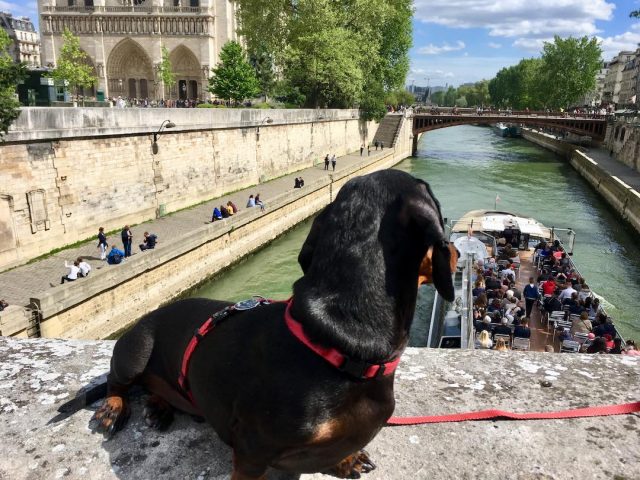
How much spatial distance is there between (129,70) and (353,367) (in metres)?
58.6

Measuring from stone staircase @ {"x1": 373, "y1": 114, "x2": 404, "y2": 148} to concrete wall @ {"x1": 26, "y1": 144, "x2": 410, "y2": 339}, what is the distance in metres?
28.3

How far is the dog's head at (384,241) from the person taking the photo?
5.45 feet

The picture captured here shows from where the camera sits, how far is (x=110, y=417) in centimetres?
229

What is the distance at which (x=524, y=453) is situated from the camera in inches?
86.1

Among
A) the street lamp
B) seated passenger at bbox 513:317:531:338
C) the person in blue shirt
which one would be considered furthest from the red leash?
the street lamp

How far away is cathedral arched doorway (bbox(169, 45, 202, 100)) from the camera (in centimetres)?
5253

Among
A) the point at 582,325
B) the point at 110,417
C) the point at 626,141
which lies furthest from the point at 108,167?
the point at 626,141

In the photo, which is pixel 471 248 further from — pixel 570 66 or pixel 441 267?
pixel 570 66

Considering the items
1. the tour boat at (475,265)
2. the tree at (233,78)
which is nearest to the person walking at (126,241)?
the tour boat at (475,265)

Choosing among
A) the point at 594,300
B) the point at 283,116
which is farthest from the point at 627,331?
the point at 283,116

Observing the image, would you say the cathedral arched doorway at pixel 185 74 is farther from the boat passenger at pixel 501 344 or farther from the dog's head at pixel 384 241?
the dog's head at pixel 384 241

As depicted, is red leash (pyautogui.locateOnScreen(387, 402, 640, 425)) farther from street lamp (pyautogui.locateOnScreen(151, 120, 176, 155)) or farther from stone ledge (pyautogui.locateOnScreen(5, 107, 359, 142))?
street lamp (pyautogui.locateOnScreen(151, 120, 176, 155))

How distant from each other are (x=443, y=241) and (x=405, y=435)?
44.5 inches

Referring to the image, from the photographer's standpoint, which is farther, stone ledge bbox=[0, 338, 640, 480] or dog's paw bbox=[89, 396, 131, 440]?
dog's paw bbox=[89, 396, 131, 440]
